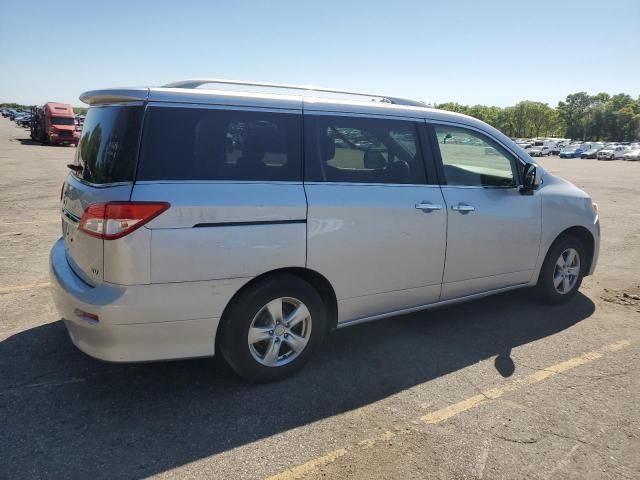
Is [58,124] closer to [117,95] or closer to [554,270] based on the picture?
[117,95]

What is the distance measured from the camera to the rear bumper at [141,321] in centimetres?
290

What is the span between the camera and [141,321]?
115 inches

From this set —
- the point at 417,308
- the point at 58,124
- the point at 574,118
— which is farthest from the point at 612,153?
the point at 574,118

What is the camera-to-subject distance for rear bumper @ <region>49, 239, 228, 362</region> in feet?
9.50

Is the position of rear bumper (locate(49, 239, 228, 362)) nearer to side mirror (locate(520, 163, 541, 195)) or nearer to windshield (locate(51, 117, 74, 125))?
side mirror (locate(520, 163, 541, 195))

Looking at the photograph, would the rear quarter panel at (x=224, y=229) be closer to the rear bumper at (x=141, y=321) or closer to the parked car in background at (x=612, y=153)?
the rear bumper at (x=141, y=321)

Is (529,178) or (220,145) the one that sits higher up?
(220,145)

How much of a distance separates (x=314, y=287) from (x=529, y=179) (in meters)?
2.35

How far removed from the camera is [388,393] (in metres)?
3.40

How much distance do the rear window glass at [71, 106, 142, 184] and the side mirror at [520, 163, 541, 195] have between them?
11.0ft

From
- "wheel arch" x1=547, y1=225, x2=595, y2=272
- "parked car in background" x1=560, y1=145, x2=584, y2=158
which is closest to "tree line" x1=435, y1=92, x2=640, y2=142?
"parked car in background" x1=560, y1=145, x2=584, y2=158

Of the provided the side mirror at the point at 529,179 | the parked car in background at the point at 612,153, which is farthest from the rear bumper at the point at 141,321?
the parked car in background at the point at 612,153

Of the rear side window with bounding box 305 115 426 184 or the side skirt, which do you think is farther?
the side skirt

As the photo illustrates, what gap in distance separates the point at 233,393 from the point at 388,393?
3.41ft
